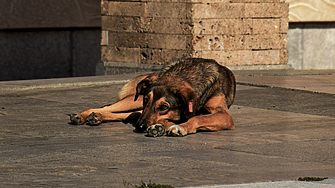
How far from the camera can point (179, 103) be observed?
21.0 feet

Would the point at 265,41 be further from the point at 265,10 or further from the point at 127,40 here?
the point at 127,40

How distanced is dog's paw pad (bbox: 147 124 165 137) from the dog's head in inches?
3.4

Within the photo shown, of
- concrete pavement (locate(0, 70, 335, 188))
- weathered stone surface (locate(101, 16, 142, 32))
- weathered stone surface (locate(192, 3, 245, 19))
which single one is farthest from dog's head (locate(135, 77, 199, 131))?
weathered stone surface (locate(101, 16, 142, 32))

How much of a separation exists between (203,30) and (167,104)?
24.0 feet

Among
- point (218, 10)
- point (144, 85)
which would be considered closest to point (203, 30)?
point (218, 10)

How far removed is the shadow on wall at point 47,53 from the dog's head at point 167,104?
11.7 m

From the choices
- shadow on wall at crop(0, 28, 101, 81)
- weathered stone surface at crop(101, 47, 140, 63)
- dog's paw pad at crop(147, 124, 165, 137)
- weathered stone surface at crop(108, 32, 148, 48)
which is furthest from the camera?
shadow on wall at crop(0, 28, 101, 81)

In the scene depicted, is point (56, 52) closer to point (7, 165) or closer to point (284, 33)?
point (284, 33)

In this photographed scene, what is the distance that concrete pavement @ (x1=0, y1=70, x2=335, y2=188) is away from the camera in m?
4.32

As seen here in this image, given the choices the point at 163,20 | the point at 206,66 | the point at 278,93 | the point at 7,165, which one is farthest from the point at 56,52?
the point at 7,165

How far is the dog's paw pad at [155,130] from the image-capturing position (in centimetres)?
611

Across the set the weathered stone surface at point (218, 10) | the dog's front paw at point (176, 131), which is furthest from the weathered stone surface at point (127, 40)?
the dog's front paw at point (176, 131)

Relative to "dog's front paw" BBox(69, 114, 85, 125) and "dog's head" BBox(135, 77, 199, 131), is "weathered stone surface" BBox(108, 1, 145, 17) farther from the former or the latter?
"dog's head" BBox(135, 77, 199, 131)

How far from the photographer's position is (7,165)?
4762 millimetres
